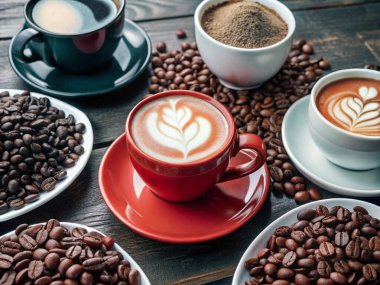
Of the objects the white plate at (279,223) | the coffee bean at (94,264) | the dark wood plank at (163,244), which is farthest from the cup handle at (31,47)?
the white plate at (279,223)

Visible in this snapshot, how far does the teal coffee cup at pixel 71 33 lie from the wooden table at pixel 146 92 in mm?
100

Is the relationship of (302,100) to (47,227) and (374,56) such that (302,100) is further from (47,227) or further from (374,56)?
(47,227)

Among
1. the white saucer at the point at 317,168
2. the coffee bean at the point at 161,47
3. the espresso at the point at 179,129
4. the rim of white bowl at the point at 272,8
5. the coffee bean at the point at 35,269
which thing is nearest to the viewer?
the coffee bean at the point at 35,269

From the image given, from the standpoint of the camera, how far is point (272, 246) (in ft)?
3.49

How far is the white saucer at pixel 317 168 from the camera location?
1205mm

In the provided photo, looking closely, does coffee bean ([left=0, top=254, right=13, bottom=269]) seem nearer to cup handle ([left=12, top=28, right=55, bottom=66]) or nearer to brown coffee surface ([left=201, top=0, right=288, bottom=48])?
cup handle ([left=12, top=28, right=55, bottom=66])

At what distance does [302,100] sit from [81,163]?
1.94 feet

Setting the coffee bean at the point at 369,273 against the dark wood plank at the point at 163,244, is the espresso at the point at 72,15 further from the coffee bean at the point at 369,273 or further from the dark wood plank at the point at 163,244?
the coffee bean at the point at 369,273

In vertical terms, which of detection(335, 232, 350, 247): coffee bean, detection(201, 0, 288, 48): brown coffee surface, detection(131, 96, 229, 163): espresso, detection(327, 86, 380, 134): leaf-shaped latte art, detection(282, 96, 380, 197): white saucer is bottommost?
detection(282, 96, 380, 197): white saucer

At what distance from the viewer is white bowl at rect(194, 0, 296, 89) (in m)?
1.34

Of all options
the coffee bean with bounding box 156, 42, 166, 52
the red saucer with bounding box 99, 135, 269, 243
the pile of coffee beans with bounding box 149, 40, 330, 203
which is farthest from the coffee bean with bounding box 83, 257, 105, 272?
the coffee bean with bounding box 156, 42, 166, 52

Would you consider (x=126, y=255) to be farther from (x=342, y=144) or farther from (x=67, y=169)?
(x=342, y=144)

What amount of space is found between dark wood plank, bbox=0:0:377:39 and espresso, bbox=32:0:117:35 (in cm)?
23

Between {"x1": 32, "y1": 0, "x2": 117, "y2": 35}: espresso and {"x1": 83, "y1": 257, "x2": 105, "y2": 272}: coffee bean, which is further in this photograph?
{"x1": 32, "y1": 0, "x2": 117, "y2": 35}: espresso
